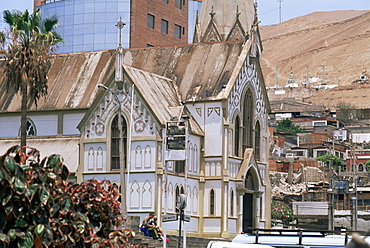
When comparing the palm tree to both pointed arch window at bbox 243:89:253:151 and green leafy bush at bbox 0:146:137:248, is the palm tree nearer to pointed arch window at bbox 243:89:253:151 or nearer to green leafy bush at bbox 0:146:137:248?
pointed arch window at bbox 243:89:253:151

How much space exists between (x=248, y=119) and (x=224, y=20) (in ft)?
27.6

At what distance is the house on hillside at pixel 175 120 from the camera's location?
1971 inches

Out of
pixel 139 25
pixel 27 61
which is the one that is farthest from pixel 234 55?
pixel 139 25

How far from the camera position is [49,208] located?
79.8ft

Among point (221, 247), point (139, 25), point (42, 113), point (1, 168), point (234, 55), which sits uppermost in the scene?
point (139, 25)

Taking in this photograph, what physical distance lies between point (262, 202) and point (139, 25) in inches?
1131

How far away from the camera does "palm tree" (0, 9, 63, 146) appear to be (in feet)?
161

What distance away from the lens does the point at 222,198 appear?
53.6 m

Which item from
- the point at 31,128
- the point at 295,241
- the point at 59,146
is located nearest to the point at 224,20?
the point at 59,146

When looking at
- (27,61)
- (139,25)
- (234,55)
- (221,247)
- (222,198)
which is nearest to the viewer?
(221,247)

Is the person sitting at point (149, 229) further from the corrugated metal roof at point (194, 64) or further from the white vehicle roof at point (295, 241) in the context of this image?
the white vehicle roof at point (295, 241)

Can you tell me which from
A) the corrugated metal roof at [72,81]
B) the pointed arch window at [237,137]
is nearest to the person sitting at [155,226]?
the pointed arch window at [237,137]

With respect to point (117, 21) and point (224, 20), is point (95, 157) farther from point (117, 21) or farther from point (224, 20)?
point (117, 21)

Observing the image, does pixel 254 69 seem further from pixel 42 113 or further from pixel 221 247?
pixel 221 247
